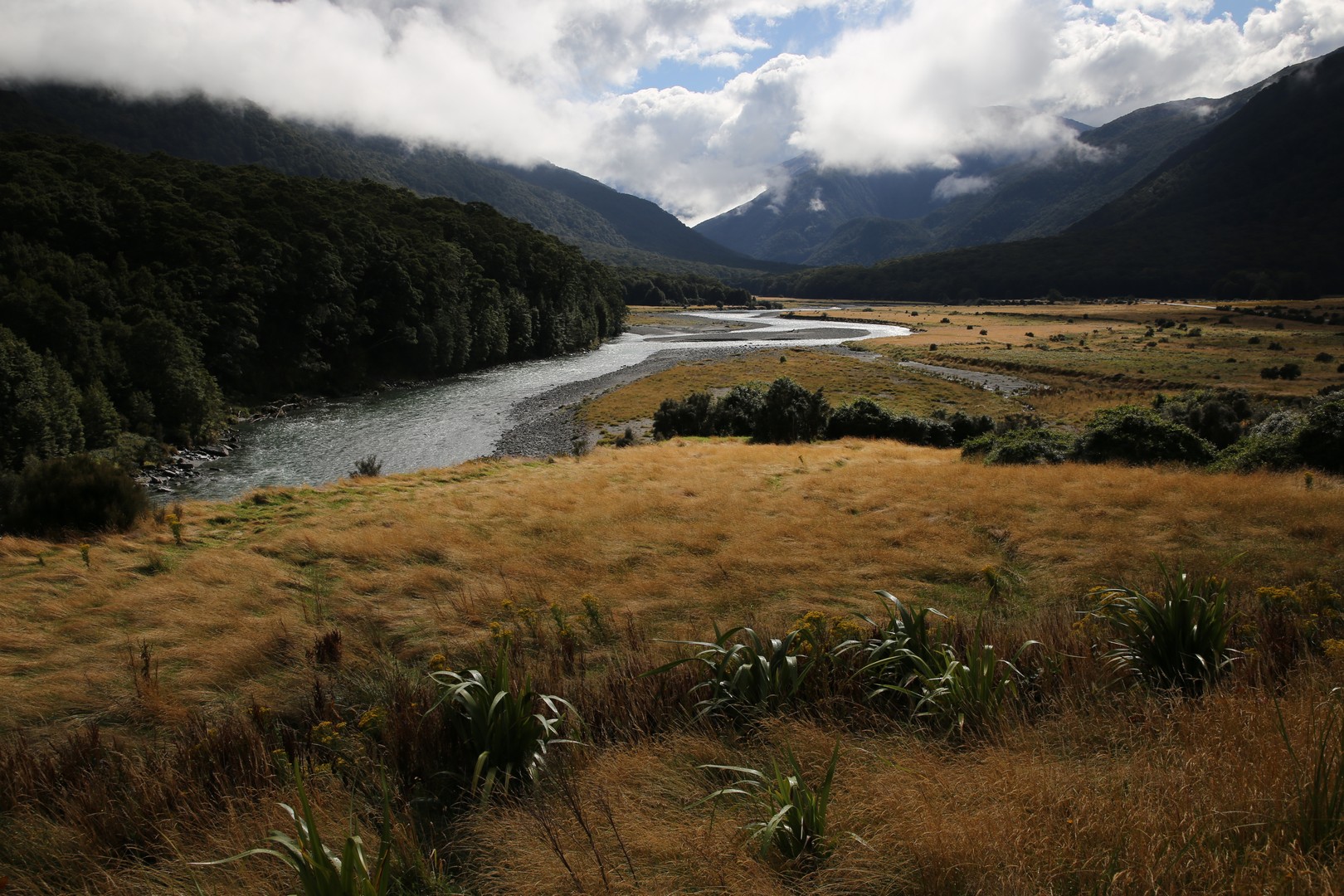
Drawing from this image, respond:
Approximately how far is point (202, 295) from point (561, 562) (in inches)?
1885

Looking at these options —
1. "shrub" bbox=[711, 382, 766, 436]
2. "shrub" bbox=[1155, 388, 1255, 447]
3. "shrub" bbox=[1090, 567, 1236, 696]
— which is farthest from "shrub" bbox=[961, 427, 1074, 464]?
"shrub" bbox=[711, 382, 766, 436]

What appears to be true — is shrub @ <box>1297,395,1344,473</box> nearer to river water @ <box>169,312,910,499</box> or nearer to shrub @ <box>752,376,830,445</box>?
shrub @ <box>752,376,830,445</box>

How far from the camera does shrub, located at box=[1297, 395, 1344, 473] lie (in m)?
17.2

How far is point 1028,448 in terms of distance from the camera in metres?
21.3

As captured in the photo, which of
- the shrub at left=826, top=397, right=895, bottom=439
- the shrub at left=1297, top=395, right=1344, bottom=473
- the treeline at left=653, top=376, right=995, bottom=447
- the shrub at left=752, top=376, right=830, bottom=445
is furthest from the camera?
the shrub at left=826, top=397, right=895, bottom=439

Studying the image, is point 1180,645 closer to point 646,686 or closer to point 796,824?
point 796,824

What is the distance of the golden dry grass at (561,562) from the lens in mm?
7480

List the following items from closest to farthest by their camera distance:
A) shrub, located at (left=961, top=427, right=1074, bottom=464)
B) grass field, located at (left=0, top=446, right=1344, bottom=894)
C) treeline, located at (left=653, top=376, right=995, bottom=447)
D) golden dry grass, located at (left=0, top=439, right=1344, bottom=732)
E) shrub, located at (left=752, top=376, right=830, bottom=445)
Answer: grass field, located at (left=0, top=446, right=1344, bottom=894) → golden dry grass, located at (left=0, top=439, right=1344, bottom=732) → shrub, located at (left=961, top=427, right=1074, bottom=464) → shrub, located at (left=752, top=376, right=830, bottom=445) → treeline, located at (left=653, top=376, right=995, bottom=447)

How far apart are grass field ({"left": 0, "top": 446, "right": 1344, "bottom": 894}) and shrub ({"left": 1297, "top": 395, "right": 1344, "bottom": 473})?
2.58m

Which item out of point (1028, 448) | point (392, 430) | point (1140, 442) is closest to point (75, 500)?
point (1028, 448)

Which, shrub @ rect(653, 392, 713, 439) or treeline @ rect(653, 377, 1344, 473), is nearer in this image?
treeline @ rect(653, 377, 1344, 473)

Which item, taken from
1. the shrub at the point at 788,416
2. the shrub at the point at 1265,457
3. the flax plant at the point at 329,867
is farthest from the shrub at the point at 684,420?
the flax plant at the point at 329,867

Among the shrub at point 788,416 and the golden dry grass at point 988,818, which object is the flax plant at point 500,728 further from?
the shrub at point 788,416

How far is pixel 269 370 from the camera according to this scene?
50344 mm
